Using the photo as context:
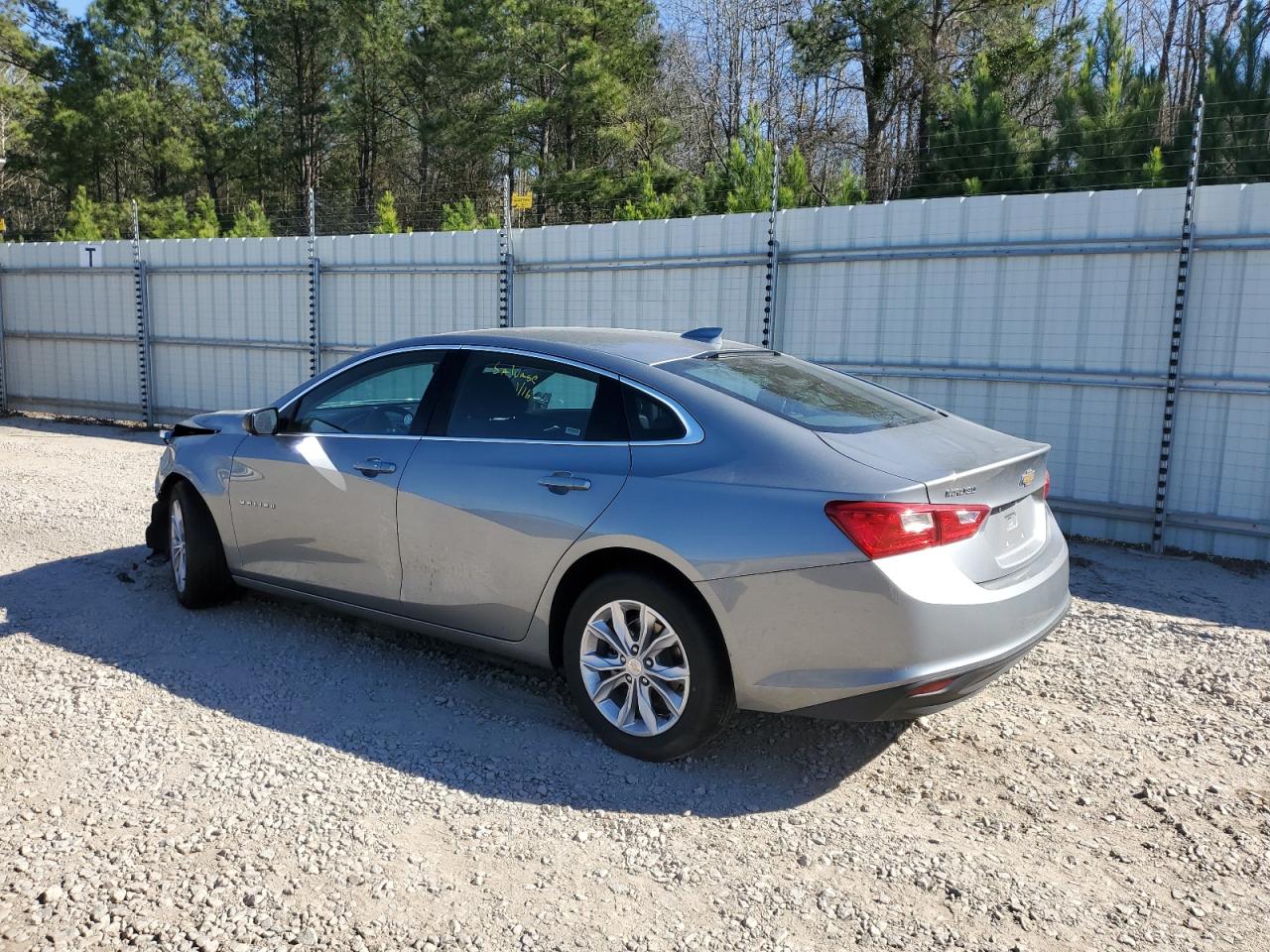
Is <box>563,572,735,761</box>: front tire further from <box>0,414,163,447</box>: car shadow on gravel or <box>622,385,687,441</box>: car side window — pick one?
<box>0,414,163,447</box>: car shadow on gravel

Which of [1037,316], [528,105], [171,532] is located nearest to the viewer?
[171,532]

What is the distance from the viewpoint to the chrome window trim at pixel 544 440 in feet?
12.4

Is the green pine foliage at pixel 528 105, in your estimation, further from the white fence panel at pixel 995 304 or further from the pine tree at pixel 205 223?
the white fence panel at pixel 995 304

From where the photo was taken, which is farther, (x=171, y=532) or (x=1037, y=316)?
(x=1037, y=316)

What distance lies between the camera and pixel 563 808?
3512 mm

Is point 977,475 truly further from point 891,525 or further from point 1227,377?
point 1227,377

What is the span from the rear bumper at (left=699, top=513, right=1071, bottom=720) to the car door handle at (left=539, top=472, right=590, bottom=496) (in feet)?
2.11

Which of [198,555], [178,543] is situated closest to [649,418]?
[198,555]

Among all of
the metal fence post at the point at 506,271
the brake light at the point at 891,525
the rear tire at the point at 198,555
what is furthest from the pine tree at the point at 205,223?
the brake light at the point at 891,525

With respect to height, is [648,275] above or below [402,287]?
above

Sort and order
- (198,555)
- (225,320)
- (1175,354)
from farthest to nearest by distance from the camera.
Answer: (225,320) < (1175,354) < (198,555)

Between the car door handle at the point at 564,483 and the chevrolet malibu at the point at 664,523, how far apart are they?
12 mm

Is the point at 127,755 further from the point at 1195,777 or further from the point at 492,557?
the point at 1195,777

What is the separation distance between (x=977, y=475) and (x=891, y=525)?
0.45 m
